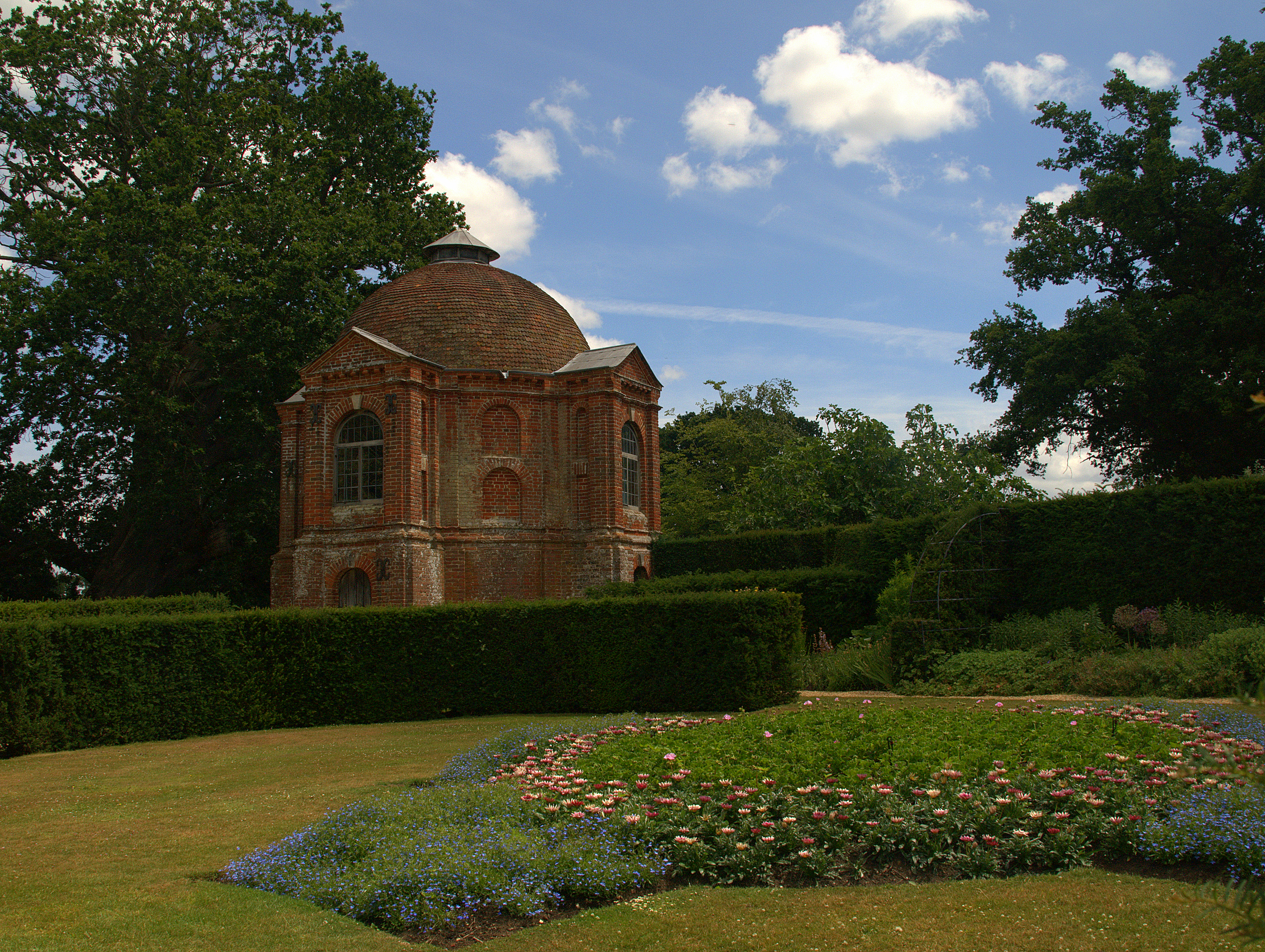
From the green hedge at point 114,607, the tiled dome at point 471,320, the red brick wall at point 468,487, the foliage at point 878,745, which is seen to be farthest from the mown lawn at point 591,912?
the tiled dome at point 471,320

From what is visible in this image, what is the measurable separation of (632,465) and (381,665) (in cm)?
1345

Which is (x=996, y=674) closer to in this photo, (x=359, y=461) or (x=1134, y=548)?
(x=1134, y=548)

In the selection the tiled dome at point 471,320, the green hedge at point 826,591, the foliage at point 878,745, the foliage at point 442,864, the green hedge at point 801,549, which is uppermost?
the tiled dome at point 471,320

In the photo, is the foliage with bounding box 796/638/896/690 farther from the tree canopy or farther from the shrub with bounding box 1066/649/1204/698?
the tree canopy

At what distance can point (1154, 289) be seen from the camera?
31750mm

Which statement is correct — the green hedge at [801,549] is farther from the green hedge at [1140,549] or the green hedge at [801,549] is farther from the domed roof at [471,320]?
the domed roof at [471,320]

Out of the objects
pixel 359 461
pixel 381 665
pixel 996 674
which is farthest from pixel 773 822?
pixel 359 461

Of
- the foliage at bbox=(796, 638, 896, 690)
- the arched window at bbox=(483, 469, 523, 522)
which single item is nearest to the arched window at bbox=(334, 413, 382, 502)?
the arched window at bbox=(483, 469, 523, 522)

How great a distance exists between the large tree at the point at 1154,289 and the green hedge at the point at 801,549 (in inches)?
407

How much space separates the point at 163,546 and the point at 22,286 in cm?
938

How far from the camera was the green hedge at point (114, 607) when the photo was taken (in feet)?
57.3

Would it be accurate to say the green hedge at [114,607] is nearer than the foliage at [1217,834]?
No

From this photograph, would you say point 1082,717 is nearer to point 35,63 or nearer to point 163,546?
point 163,546

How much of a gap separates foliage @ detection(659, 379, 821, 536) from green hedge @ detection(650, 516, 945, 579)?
11.7 meters
